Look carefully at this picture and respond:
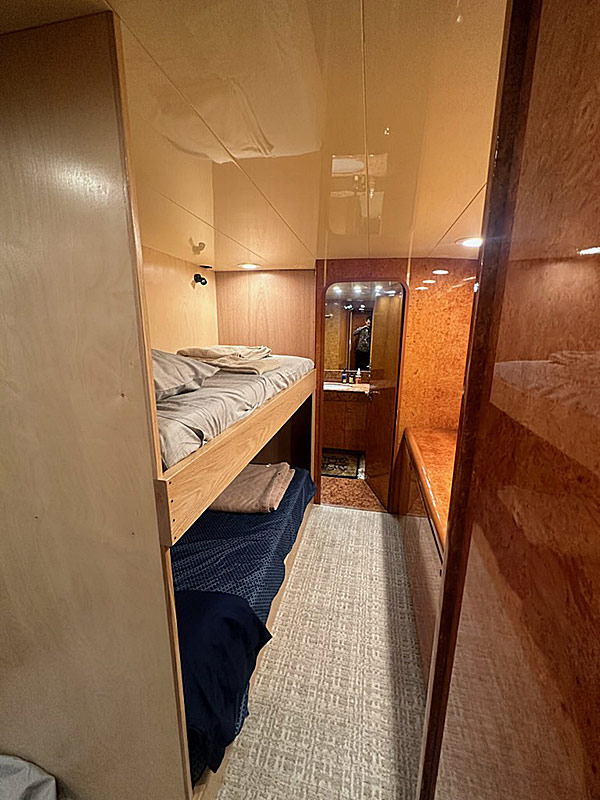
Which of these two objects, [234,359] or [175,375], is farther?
[234,359]

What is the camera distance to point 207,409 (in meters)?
0.97

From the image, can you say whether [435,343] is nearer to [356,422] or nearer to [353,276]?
[353,276]

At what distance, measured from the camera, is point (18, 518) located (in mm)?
803

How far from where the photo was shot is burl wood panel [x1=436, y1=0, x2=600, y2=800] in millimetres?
337

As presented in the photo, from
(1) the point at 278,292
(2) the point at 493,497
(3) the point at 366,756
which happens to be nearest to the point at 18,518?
(2) the point at 493,497

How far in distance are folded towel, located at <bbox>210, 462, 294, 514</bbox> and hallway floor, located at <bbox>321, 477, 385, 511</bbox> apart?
820 mm

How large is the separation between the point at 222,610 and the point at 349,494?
2128 millimetres

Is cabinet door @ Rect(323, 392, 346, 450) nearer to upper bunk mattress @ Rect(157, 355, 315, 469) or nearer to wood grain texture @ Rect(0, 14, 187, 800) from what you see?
upper bunk mattress @ Rect(157, 355, 315, 469)

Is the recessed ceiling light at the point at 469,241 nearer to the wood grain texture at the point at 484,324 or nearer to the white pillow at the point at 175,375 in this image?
the wood grain texture at the point at 484,324

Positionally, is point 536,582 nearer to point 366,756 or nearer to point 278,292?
point 366,756

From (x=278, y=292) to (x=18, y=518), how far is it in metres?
2.35

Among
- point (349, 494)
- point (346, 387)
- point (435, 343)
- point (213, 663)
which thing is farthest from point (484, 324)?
point (346, 387)

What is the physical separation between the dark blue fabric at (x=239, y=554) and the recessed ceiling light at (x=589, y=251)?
1.36 meters

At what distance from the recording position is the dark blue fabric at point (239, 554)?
1.39m
